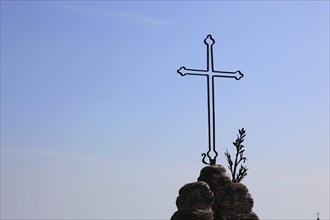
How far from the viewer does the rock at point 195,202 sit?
1128cm

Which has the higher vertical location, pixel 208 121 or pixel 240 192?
pixel 208 121

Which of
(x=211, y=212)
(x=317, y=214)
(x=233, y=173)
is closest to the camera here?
(x=211, y=212)

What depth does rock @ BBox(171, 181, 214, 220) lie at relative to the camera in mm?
11281

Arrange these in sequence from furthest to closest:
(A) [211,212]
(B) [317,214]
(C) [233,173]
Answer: (B) [317,214]
(C) [233,173]
(A) [211,212]

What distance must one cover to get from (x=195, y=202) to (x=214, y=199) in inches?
17.5

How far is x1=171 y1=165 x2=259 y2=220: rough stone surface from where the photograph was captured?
11359 millimetres

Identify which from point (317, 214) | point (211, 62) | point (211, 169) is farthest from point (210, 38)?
point (317, 214)

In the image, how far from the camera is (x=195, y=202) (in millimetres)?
11352

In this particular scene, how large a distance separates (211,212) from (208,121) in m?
2.00

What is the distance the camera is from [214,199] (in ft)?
38.0

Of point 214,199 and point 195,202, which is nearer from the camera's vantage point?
point 195,202

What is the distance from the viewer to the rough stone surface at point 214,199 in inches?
447

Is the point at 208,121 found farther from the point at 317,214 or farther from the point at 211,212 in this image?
the point at 317,214

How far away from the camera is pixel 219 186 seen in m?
11.9
